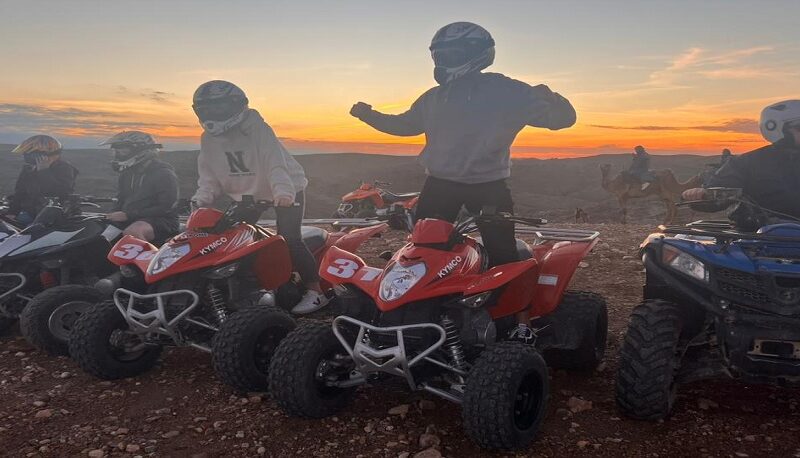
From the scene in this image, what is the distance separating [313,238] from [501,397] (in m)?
3.60

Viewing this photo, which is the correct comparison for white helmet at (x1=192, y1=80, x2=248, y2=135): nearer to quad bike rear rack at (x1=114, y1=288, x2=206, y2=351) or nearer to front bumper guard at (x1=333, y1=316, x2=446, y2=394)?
quad bike rear rack at (x1=114, y1=288, x2=206, y2=351)

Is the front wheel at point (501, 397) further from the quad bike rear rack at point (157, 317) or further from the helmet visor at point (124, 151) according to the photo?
the helmet visor at point (124, 151)

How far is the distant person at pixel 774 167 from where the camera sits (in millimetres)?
4801

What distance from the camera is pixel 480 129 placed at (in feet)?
14.5

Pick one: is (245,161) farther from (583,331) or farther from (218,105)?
(583,331)

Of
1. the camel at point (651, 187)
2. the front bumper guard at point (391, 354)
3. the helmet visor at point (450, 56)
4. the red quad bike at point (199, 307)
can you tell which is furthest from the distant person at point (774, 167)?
the camel at point (651, 187)

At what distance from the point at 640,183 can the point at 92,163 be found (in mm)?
40634

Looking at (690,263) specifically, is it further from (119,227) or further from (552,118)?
(119,227)

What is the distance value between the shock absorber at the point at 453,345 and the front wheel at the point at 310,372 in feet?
2.21

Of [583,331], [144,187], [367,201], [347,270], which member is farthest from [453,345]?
[367,201]

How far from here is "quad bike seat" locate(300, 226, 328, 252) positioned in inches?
255

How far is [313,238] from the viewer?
653 cm

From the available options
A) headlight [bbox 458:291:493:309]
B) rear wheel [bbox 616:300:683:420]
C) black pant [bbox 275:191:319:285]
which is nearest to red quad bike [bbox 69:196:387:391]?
black pant [bbox 275:191:319:285]

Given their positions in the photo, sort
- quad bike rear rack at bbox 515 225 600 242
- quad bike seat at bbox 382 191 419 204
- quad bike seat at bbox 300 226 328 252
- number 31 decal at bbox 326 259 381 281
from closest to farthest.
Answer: number 31 decal at bbox 326 259 381 281 < quad bike rear rack at bbox 515 225 600 242 < quad bike seat at bbox 300 226 328 252 < quad bike seat at bbox 382 191 419 204
